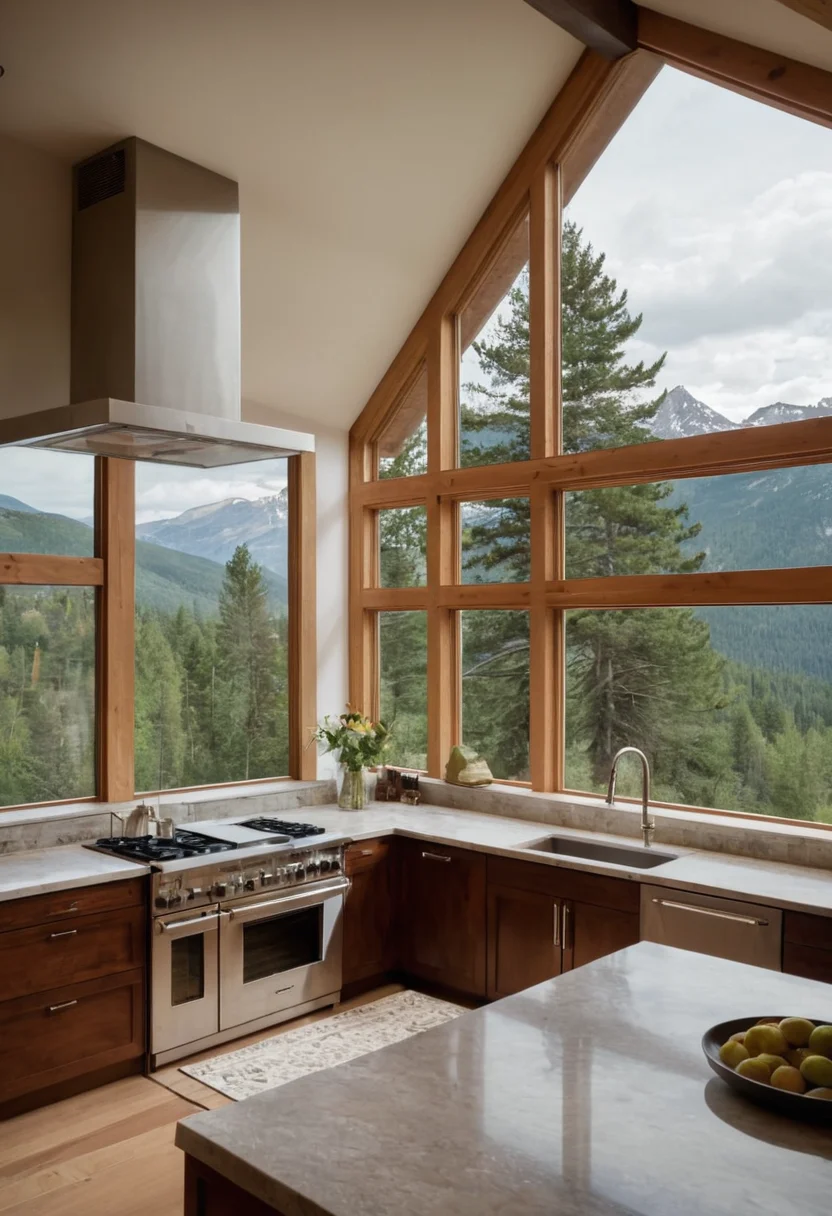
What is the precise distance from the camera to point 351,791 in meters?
5.19

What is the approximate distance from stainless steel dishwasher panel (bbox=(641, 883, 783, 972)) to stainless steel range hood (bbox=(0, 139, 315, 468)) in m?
2.22

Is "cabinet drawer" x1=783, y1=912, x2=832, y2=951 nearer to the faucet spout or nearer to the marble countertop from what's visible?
the faucet spout

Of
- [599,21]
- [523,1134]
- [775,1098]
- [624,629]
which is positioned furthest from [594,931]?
[599,21]

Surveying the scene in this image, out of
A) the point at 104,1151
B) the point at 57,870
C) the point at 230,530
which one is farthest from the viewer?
the point at 230,530

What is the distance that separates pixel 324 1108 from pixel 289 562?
3979 millimetres

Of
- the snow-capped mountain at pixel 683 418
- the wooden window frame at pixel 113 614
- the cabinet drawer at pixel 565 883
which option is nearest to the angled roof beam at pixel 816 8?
the snow-capped mountain at pixel 683 418

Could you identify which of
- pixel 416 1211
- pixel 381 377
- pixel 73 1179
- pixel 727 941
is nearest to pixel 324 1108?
pixel 416 1211

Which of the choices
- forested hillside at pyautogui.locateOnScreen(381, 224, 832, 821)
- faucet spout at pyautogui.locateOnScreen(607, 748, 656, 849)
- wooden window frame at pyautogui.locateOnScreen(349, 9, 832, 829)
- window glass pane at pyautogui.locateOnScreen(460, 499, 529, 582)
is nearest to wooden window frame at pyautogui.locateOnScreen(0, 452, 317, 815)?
wooden window frame at pyautogui.locateOnScreen(349, 9, 832, 829)

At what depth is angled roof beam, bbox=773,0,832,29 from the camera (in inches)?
75.4

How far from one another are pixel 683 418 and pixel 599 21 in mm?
1665

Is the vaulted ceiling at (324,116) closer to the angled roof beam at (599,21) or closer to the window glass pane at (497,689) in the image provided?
the angled roof beam at (599,21)

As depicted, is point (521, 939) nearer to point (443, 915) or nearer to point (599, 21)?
point (443, 915)

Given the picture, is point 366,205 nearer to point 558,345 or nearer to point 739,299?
point 558,345

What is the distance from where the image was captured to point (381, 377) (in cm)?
561
